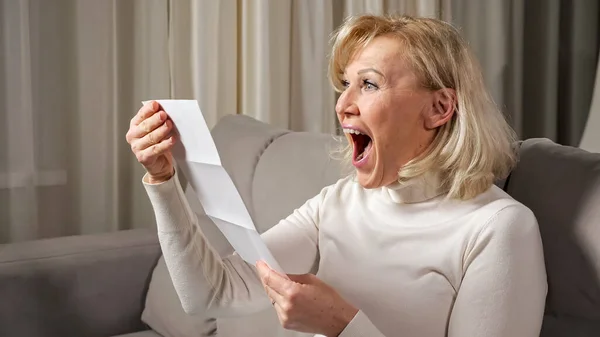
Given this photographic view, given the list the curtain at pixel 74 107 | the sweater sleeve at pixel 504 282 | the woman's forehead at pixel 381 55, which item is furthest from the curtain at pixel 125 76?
the sweater sleeve at pixel 504 282

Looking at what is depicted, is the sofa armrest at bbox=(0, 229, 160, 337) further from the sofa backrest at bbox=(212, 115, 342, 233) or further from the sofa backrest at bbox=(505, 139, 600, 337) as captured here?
the sofa backrest at bbox=(505, 139, 600, 337)

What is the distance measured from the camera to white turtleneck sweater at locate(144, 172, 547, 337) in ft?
3.43

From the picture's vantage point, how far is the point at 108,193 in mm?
2180

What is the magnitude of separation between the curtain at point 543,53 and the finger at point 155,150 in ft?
5.30

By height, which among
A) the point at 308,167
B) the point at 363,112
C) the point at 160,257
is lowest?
the point at 160,257

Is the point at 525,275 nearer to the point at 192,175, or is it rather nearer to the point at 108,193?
the point at 192,175

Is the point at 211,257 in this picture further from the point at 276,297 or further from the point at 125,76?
the point at 125,76

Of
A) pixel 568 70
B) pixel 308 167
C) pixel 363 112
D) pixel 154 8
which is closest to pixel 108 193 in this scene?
pixel 154 8

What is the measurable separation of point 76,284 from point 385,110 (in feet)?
3.36

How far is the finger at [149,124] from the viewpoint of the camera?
1.10 metres

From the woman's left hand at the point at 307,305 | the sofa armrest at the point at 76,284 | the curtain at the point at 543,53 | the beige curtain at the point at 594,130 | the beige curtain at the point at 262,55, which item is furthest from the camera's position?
the curtain at the point at 543,53

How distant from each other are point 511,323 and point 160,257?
44.3 inches

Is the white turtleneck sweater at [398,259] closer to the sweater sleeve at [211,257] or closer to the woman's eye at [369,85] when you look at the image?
the sweater sleeve at [211,257]

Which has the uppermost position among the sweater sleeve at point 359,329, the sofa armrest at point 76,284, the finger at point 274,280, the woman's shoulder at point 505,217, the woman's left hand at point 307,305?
the woman's shoulder at point 505,217
